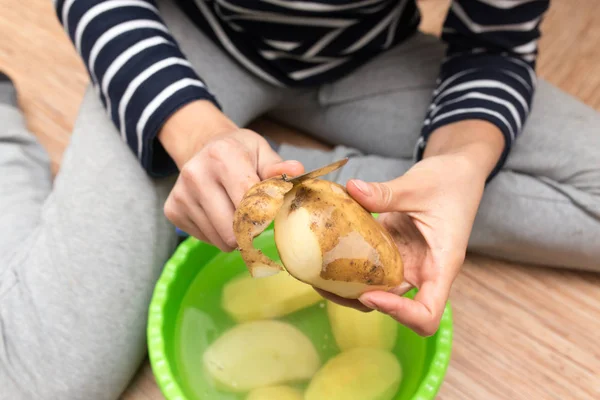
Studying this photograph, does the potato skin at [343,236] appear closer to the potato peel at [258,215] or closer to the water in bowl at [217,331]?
the potato peel at [258,215]

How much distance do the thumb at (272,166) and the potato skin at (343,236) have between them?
27mm

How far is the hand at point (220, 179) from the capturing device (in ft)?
1.55

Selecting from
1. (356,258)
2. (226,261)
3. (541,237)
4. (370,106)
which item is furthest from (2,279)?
(541,237)

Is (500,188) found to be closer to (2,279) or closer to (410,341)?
(410,341)

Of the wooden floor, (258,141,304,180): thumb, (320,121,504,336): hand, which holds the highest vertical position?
(258,141,304,180): thumb

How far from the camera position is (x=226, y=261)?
2.28 feet

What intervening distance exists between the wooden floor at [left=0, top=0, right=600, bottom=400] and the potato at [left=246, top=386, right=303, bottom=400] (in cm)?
17

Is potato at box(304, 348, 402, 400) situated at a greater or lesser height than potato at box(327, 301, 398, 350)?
lesser

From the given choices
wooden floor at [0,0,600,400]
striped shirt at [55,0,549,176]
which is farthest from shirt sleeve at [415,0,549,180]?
wooden floor at [0,0,600,400]

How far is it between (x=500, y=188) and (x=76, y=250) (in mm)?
542

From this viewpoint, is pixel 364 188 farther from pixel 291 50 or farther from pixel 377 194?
pixel 291 50

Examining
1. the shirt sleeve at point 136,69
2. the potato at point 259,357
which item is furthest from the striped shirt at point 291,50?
the potato at point 259,357

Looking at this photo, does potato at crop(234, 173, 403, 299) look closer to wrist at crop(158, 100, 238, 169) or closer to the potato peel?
the potato peel

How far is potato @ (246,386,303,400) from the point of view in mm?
578
